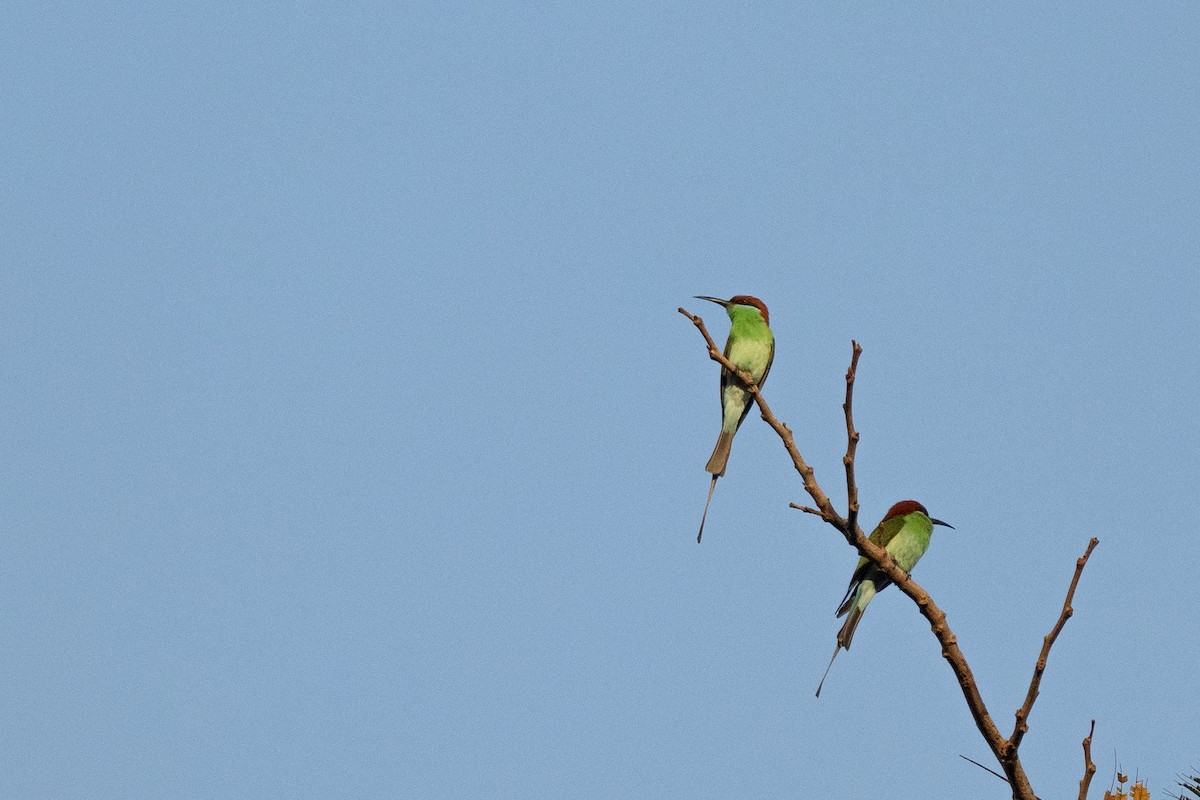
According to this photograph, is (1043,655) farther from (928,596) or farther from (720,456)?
(720,456)

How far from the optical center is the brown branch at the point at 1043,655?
2426 millimetres

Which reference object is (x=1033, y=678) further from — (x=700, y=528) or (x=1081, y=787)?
(x=700, y=528)

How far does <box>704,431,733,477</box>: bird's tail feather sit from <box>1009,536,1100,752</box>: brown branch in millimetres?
2222

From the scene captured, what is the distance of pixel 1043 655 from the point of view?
8.05 feet

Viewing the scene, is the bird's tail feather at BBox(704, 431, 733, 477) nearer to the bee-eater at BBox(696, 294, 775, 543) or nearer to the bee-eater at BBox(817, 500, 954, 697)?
the bee-eater at BBox(696, 294, 775, 543)

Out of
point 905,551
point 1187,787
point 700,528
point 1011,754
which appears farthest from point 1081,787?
point 905,551

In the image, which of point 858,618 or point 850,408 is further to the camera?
point 858,618

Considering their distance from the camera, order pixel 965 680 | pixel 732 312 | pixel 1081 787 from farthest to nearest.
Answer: pixel 732 312 → pixel 965 680 → pixel 1081 787

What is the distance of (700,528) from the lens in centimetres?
370

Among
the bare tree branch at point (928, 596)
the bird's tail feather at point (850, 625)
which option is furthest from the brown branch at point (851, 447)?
the bird's tail feather at point (850, 625)

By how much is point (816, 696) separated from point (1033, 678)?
65cm

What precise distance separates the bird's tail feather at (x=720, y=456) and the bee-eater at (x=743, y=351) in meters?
0.17

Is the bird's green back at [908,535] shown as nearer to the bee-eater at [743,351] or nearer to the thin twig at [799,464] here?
the bee-eater at [743,351]

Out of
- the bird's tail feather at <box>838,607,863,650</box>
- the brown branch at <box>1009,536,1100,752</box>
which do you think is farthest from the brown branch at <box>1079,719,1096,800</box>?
the bird's tail feather at <box>838,607,863,650</box>
